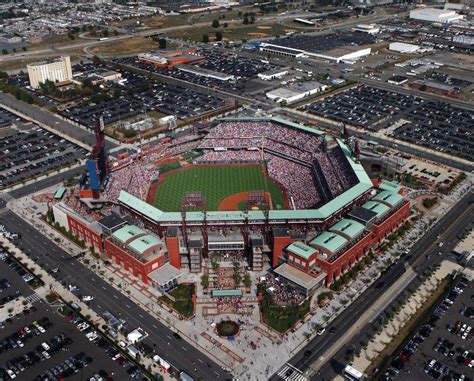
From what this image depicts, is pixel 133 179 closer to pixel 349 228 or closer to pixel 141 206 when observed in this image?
pixel 141 206

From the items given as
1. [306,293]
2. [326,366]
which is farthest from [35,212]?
[326,366]

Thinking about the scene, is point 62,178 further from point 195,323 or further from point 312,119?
point 312,119

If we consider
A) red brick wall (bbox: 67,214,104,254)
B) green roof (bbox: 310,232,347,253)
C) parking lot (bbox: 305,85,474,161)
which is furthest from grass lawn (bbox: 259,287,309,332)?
parking lot (bbox: 305,85,474,161)

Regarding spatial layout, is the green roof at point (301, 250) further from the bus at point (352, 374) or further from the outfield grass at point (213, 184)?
the outfield grass at point (213, 184)

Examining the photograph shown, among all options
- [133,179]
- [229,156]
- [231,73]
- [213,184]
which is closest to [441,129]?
[229,156]

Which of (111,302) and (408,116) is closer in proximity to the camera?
(111,302)

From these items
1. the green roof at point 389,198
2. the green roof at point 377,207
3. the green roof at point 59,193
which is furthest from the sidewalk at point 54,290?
the green roof at point 389,198
